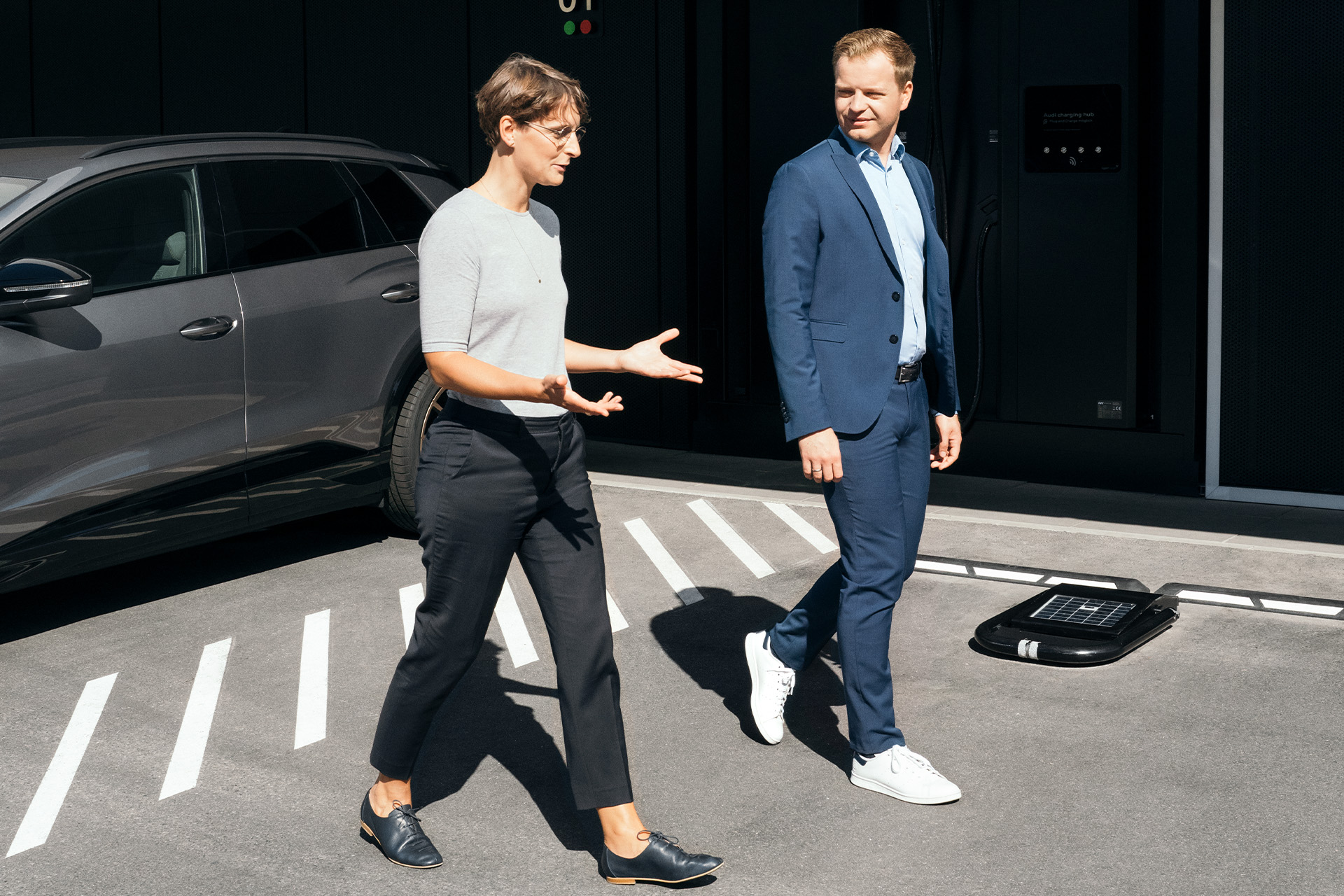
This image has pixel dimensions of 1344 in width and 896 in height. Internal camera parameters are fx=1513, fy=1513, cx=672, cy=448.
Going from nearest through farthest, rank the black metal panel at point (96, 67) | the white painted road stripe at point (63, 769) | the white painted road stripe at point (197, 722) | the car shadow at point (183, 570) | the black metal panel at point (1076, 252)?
the white painted road stripe at point (63, 769), the white painted road stripe at point (197, 722), the car shadow at point (183, 570), the black metal panel at point (1076, 252), the black metal panel at point (96, 67)

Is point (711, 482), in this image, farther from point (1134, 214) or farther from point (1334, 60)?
point (1334, 60)

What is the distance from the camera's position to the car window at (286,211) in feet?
20.5

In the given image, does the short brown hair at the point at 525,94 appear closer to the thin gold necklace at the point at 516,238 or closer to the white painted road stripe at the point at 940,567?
the thin gold necklace at the point at 516,238

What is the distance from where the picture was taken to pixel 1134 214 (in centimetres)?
780

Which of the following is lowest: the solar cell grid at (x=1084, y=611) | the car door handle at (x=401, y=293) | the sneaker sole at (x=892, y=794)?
the sneaker sole at (x=892, y=794)

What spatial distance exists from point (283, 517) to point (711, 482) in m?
2.80

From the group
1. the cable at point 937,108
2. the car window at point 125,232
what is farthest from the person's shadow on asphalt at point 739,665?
the cable at point 937,108

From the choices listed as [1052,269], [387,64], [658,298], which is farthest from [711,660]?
[387,64]

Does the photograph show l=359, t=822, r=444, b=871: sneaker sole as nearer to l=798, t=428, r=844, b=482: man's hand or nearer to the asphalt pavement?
the asphalt pavement

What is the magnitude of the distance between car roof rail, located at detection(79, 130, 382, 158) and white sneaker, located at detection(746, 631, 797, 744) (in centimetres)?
330

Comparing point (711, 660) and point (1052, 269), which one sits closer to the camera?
point (711, 660)

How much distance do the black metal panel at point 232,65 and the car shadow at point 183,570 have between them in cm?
434

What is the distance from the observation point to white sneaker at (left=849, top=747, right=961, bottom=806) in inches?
160

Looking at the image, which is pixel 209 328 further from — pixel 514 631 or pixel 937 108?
pixel 937 108
